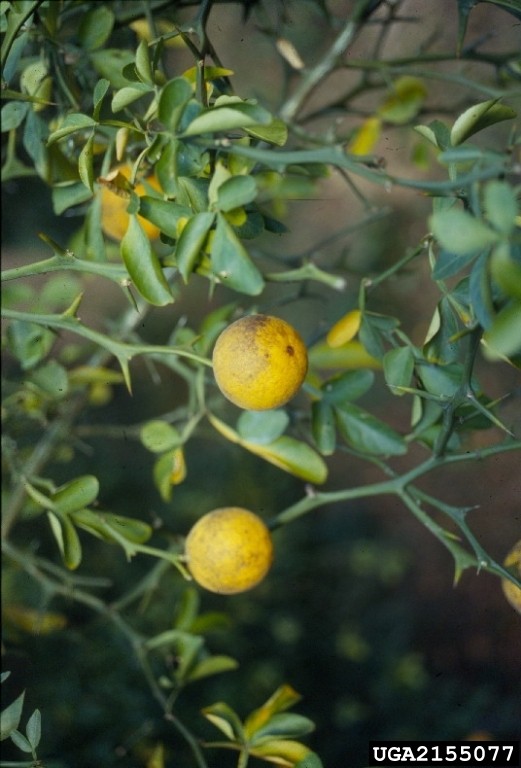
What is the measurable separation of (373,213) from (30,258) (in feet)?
2.90

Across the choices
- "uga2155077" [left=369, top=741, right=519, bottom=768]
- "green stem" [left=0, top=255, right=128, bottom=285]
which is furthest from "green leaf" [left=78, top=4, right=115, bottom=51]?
"uga2155077" [left=369, top=741, right=519, bottom=768]

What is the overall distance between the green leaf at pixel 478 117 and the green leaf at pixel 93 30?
379mm

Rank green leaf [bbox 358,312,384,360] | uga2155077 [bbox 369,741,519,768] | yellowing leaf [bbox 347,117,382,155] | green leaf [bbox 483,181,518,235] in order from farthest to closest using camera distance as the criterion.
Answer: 1. yellowing leaf [bbox 347,117,382,155]
2. uga2155077 [bbox 369,741,519,768]
3. green leaf [bbox 358,312,384,360]
4. green leaf [bbox 483,181,518,235]

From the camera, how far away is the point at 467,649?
4.93 ft

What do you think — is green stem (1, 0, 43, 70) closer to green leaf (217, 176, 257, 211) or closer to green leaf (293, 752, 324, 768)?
green leaf (217, 176, 257, 211)

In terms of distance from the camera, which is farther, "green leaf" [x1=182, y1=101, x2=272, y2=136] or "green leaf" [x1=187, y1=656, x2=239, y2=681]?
"green leaf" [x1=187, y1=656, x2=239, y2=681]

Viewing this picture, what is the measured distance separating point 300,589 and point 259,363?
0.94 meters

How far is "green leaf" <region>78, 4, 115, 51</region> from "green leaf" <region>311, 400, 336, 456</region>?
1.32 feet

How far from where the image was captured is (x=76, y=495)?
0.66m

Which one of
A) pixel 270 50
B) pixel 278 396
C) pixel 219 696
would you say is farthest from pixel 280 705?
pixel 270 50

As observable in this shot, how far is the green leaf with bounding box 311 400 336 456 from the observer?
0.70 metres

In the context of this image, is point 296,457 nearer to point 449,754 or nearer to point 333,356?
point 333,356

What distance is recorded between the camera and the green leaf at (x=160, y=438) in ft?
2.56

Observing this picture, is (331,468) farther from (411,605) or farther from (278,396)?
(278,396)
